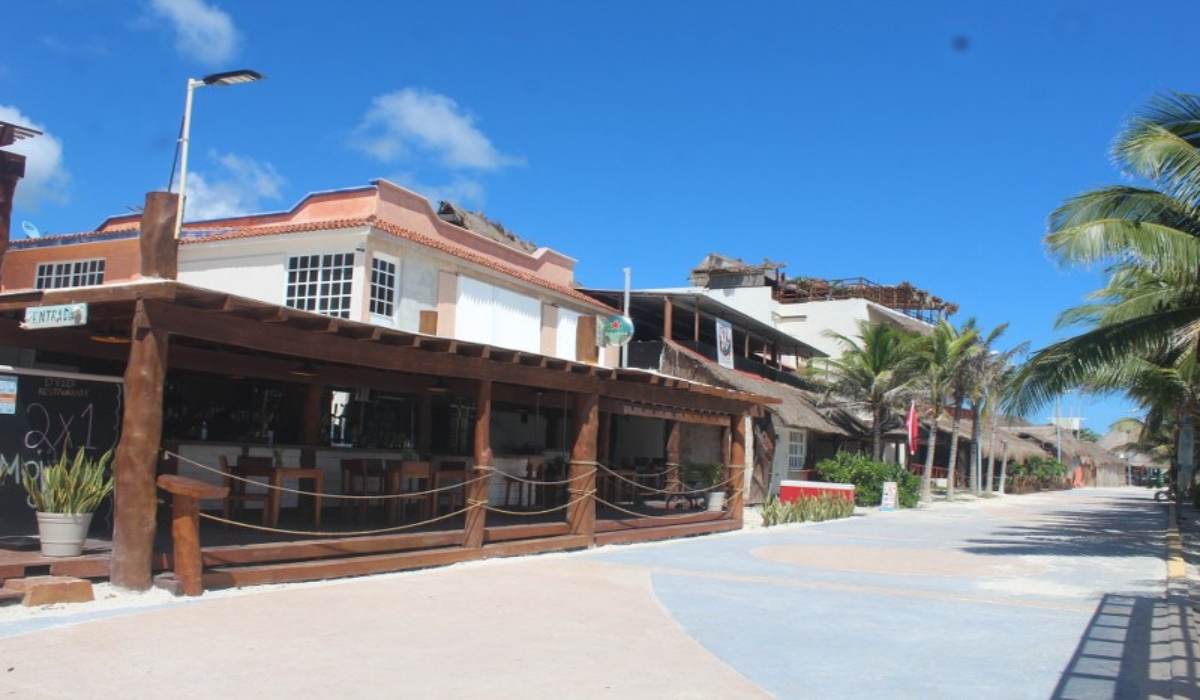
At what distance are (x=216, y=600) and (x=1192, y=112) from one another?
14.7m

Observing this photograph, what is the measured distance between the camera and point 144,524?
8.31m

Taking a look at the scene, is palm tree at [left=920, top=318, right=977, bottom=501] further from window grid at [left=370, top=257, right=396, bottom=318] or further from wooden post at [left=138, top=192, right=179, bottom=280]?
wooden post at [left=138, top=192, right=179, bottom=280]

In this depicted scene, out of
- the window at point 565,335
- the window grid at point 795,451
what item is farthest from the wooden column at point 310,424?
the window grid at point 795,451

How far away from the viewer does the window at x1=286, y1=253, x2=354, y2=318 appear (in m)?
18.9

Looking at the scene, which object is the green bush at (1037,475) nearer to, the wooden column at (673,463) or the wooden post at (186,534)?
the wooden column at (673,463)

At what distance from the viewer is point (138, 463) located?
27.3ft

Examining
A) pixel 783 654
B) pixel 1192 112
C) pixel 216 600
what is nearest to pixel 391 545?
pixel 216 600

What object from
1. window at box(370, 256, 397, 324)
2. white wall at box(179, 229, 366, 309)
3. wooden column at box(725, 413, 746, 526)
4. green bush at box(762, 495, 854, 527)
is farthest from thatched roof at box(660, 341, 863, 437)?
white wall at box(179, 229, 366, 309)

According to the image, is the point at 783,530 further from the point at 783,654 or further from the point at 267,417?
the point at 783,654

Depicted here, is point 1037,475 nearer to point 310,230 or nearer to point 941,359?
point 941,359

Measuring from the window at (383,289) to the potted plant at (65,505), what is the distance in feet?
33.7

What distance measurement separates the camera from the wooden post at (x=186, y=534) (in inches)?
330

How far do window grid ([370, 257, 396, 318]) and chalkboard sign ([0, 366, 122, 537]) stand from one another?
350 inches

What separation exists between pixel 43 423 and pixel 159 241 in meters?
2.55
